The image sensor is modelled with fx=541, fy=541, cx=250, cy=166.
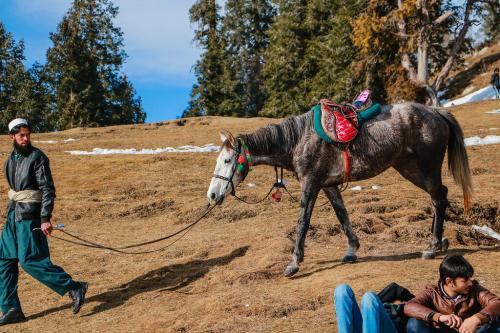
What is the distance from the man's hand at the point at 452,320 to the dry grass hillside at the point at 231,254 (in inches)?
62.7

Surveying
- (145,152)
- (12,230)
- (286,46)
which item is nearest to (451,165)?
(12,230)

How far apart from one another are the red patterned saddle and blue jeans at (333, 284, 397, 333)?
3671 millimetres

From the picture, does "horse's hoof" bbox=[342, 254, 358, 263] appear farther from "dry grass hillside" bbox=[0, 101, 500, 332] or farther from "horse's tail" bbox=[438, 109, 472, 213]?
"horse's tail" bbox=[438, 109, 472, 213]

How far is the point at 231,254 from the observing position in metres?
10.0

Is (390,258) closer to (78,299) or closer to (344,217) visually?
(344,217)

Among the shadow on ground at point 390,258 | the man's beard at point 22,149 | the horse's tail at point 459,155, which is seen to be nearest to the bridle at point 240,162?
the shadow on ground at point 390,258

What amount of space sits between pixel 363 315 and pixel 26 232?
5.25 m

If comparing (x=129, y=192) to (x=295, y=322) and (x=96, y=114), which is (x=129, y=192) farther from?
(x=96, y=114)

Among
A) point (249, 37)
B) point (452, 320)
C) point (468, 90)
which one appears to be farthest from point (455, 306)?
point (249, 37)

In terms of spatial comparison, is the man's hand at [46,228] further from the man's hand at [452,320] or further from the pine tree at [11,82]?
→ the pine tree at [11,82]

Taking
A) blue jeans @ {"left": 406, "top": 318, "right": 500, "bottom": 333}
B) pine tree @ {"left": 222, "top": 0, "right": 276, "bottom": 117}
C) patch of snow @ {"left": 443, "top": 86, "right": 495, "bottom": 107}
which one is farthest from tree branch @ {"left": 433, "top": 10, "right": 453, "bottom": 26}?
blue jeans @ {"left": 406, "top": 318, "right": 500, "bottom": 333}

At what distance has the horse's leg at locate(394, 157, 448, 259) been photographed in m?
8.55

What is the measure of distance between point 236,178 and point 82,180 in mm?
12491

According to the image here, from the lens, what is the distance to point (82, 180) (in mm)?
19234
